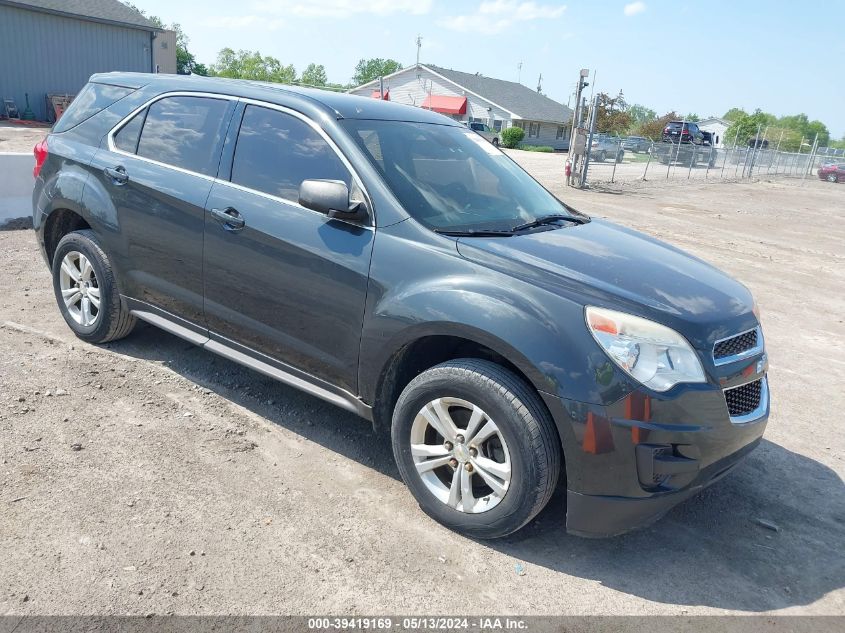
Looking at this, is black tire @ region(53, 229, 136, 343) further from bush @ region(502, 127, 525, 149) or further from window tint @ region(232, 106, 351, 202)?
bush @ region(502, 127, 525, 149)

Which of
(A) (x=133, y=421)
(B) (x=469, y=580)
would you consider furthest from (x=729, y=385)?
(A) (x=133, y=421)

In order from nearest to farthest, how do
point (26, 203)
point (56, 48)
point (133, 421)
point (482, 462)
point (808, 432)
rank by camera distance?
1. point (482, 462)
2. point (133, 421)
3. point (808, 432)
4. point (26, 203)
5. point (56, 48)

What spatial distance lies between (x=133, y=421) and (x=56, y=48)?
1212 inches

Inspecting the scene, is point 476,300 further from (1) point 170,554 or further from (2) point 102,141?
(2) point 102,141

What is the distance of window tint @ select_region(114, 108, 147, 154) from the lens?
453 cm

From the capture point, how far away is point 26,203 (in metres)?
8.81

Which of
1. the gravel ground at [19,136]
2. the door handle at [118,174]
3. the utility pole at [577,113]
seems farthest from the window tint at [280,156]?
the utility pole at [577,113]

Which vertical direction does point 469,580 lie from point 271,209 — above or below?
below

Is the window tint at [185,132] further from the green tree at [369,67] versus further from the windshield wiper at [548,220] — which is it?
the green tree at [369,67]

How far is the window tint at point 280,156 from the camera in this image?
3.67 metres

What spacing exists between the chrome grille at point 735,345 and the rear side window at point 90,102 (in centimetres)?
404

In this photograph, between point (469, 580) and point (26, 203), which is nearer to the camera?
point (469, 580)

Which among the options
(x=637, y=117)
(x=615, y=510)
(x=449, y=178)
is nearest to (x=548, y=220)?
(x=449, y=178)

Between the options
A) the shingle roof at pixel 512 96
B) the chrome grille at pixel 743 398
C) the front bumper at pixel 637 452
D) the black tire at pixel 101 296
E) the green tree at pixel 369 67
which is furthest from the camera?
the green tree at pixel 369 67
